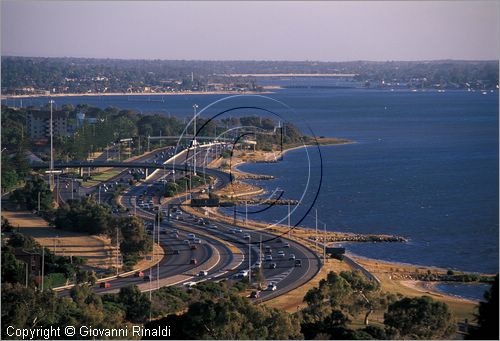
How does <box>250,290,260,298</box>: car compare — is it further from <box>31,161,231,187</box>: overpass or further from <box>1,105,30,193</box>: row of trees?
<box>31,161,231,187</box>: overpass

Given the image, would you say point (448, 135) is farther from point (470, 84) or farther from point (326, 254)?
point (470, 84)

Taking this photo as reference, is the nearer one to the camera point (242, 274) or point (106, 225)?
point (242, 274)

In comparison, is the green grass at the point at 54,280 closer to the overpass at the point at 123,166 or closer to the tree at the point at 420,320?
the tree at the point at 420,320

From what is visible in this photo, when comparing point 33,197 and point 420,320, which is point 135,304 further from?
point 33,197

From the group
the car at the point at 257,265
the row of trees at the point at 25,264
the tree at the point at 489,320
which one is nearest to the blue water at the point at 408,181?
the car at the point at 257,265

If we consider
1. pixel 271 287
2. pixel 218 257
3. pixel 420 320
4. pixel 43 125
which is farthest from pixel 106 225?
pixel 43 125

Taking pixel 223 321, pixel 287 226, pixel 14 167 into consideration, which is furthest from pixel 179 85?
pixel 223 321
